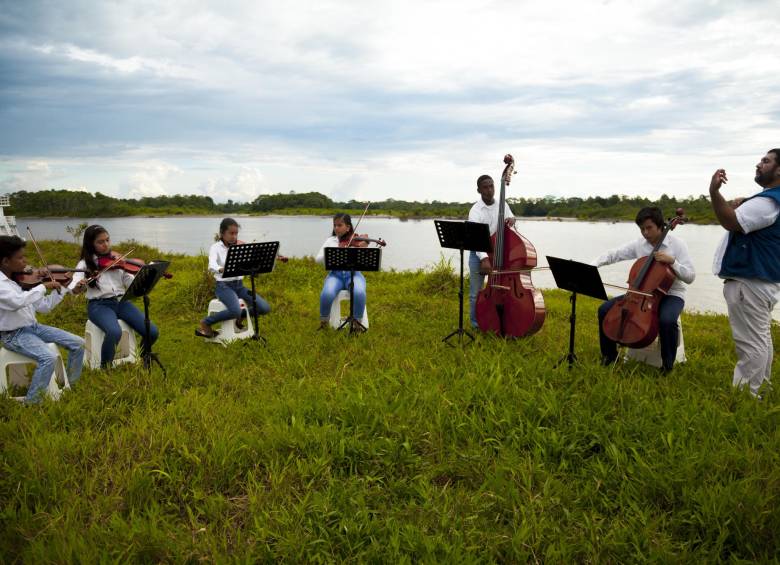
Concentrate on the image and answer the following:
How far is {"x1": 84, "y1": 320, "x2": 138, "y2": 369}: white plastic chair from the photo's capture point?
5.14 meters

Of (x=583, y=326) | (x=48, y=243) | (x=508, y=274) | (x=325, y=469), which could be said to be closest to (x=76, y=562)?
(x=325, y=469)

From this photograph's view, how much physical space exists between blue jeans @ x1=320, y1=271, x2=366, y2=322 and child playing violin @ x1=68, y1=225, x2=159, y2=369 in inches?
Answer: 80.1

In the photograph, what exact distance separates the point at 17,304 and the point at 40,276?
373 mm

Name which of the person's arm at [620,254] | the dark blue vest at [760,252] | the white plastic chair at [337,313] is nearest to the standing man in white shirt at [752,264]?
the dark blue vest at [760,252]

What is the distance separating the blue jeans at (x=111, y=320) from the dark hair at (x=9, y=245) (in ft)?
3.32

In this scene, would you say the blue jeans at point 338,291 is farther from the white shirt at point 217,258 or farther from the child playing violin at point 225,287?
the white shirt at point 217,258

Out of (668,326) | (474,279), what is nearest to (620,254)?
(668,326)

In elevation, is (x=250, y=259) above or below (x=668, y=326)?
above

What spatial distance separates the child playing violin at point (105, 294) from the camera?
4945 millimetres

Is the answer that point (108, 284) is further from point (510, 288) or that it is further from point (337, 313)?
point (510, 288)

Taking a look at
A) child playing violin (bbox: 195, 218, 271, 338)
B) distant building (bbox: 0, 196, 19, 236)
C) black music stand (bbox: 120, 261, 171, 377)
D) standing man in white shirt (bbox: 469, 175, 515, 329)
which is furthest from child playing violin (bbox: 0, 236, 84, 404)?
distant building (bbox: 0, 196, 19, 236)

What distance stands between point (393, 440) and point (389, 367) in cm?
146

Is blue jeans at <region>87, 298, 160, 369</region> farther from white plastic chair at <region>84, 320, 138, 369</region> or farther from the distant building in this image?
the distant building

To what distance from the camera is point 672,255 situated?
15.1ft
